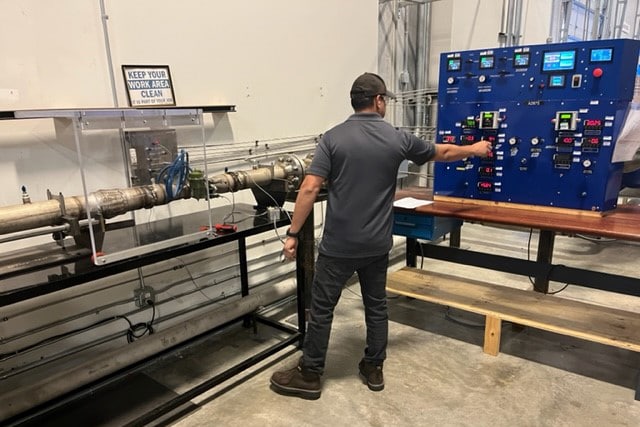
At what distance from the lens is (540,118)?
2.64 metres

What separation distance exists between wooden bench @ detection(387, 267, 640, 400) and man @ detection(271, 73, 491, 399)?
76 centimetres

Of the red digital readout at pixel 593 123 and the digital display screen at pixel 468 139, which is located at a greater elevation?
the red digital readout at pixel 593 123

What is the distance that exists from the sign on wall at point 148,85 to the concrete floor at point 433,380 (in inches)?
59.1

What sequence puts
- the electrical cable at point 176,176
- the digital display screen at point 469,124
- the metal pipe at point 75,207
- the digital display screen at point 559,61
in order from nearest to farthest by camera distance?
the metal pipe at point 75,207 → the electrical cable at point 176,176 → the digital display screen at point 559,61 → the digital display screen at point 469,124

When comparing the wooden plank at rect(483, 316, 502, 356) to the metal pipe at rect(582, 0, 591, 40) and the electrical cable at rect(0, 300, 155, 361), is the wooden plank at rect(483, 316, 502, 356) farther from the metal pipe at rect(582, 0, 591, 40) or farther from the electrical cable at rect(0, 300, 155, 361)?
the metal pipe at rect(582, 0, 591, 40)

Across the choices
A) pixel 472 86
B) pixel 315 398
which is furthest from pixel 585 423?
pixel 472 86

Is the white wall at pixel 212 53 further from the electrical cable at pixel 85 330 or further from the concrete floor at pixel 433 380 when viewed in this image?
the concrete floor at pixel 433 380

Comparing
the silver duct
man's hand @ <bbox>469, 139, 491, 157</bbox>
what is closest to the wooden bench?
man's hand @ <bbox>469, 139, 491, 157</bbox>

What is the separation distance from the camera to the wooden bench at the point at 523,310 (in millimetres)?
2398

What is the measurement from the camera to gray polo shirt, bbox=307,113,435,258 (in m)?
2.03

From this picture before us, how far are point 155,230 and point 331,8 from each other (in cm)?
232

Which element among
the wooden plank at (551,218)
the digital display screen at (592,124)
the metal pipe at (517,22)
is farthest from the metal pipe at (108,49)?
the metal pipe at (517,22)

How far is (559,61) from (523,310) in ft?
4.68

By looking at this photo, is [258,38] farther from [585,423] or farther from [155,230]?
[585,423]
